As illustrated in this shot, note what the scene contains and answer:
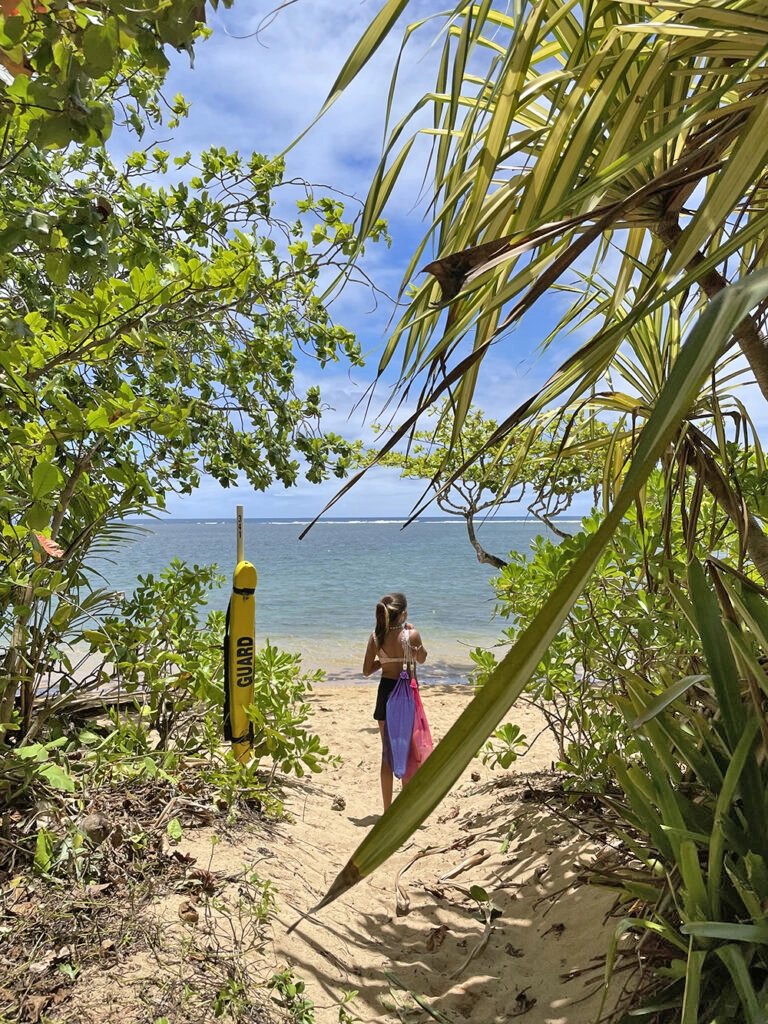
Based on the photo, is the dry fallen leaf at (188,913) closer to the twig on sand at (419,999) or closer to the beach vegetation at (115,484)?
the beach vegetation at (115,484)

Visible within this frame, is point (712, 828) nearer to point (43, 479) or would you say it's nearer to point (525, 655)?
point (525, 655)

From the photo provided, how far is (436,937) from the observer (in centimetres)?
274

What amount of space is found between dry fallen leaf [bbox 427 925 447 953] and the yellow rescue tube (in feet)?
3.90

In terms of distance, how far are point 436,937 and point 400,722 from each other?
1504 mm

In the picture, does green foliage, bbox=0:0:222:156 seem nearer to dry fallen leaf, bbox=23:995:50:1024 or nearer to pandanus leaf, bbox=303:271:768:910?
pandanus leaf, bbox=303:271:768:910

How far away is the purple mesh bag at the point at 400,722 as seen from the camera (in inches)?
162

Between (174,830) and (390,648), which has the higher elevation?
(390,648)

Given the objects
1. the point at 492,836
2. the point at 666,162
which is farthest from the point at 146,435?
the point at 492,836

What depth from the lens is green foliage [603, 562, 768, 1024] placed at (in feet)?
4.33

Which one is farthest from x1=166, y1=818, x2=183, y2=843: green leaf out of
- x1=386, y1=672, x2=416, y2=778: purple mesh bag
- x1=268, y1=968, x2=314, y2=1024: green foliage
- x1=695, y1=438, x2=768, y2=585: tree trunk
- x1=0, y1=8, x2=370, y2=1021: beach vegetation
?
x1=695, y1=438, x2=768, y2=585: tree trunk

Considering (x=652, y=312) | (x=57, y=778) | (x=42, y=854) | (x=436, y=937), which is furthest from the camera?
(x=436, y=937)

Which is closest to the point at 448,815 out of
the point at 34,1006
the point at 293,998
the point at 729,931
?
the point at 293,998

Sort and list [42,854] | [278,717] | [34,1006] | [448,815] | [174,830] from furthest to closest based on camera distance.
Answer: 1. [448,815]
2. [278,717]
3. [174,830]
4. [42,854]
5. [34,1006]

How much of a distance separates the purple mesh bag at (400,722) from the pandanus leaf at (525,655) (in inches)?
148
